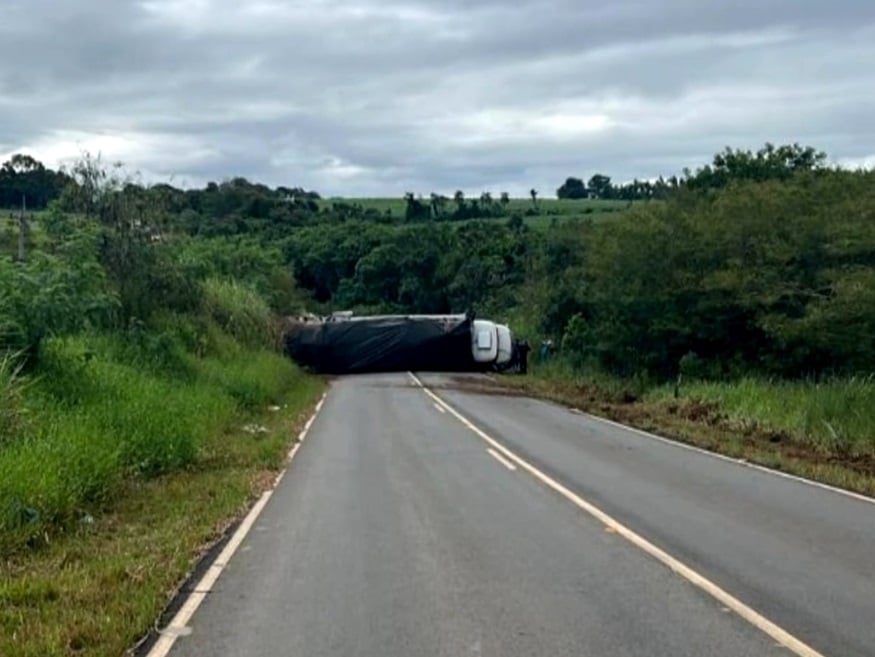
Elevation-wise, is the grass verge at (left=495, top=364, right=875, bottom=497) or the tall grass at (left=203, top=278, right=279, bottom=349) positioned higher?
the tall grass at (left=203, top=278, right=279, bottom=349)

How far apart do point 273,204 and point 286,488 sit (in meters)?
102

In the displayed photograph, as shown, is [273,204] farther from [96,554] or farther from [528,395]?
[96,554]

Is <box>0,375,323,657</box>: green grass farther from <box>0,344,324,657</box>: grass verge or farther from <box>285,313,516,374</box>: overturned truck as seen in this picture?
<box>285,313,516,374</box>: overturned truck

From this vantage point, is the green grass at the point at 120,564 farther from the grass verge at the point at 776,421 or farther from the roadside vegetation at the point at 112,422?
the grass verge at the point at 776,421

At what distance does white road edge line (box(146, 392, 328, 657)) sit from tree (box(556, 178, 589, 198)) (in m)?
143

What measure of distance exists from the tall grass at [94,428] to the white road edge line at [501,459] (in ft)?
15.8

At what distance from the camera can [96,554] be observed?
1135 centimetres

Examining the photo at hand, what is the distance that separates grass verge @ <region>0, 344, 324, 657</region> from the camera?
26.7ft

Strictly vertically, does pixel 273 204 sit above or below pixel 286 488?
above

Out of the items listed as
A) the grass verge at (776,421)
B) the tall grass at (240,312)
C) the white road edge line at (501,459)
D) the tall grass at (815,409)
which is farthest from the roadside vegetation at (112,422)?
the tall grass at (815,409)

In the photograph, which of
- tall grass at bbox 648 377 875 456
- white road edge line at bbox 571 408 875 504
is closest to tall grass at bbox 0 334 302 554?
white road edge line at bbox 571 408 875 504

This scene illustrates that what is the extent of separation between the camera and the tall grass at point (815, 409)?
75.7 feet

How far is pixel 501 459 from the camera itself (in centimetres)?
2044

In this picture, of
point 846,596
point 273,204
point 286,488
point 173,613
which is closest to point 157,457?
point 286,488
